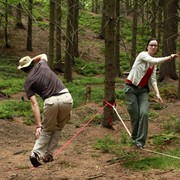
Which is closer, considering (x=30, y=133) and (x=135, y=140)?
(x=135, y=140)

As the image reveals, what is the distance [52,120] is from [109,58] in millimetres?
4210

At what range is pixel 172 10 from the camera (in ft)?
59.2

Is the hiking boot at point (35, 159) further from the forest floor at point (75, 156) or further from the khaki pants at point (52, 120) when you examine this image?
the forest floor at point (75, 156)

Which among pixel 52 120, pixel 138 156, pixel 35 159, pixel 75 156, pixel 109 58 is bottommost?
pixel 75 156

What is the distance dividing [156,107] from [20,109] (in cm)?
485

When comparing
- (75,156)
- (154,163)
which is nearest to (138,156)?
(154,163)

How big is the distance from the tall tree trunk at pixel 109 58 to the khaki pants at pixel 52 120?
151 inches

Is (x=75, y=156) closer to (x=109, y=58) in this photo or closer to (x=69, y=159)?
(x=69, y=159)

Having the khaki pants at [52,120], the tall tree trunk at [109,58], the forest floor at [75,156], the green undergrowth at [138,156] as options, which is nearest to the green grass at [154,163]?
the green undergrowth at [138,156]

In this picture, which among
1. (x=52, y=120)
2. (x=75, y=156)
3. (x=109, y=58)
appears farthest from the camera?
(x=109, y=58)

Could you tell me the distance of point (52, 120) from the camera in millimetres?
5309

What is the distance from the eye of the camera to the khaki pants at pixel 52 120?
5219mm

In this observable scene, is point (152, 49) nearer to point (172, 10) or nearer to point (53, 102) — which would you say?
point (53, 102)

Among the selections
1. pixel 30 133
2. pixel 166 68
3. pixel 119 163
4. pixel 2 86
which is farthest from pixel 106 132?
pixel 166 68
